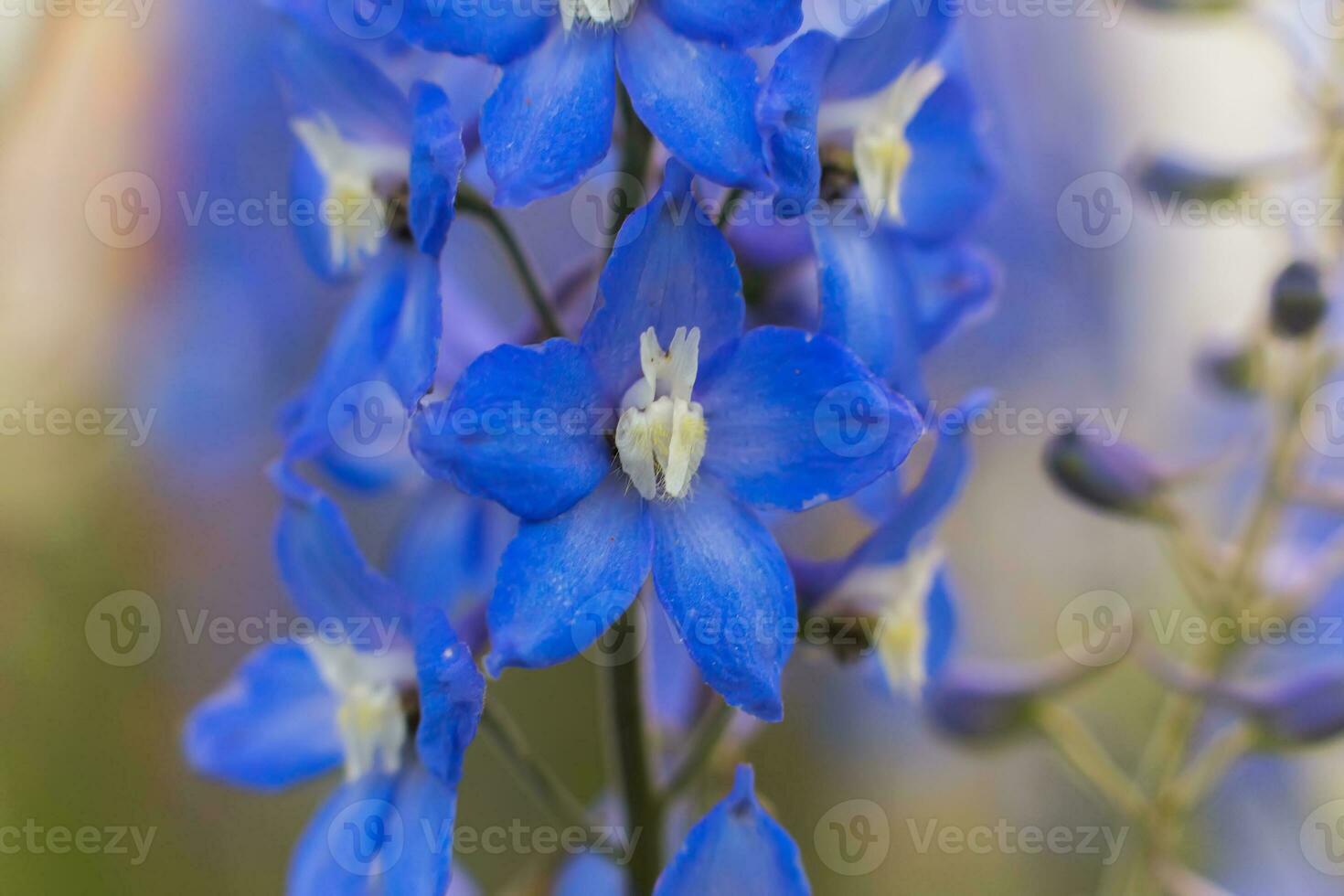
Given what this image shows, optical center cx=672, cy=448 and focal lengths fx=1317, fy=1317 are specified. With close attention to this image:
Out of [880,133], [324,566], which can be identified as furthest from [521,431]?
[880,133]

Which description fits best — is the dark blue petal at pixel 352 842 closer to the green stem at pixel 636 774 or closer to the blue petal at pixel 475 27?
the green stem at pixel 636 774

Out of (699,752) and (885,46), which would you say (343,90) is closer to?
(885,46)

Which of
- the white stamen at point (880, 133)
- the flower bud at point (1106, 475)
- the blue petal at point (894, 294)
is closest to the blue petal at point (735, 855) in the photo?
the blue petal at point (894, 294)

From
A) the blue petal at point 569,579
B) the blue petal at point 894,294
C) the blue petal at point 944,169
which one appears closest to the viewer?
the blue petal at point 569,579

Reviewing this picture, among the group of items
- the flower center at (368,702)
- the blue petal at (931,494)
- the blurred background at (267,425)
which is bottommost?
the blurred background at (267,425)

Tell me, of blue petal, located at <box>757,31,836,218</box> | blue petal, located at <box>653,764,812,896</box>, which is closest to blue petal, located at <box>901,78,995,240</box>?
blue petal, located at <box>757,31,836,218</box>

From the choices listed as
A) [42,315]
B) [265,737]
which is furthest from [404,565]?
[42,315]

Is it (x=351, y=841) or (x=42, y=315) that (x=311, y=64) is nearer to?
(x=351, y=841)
